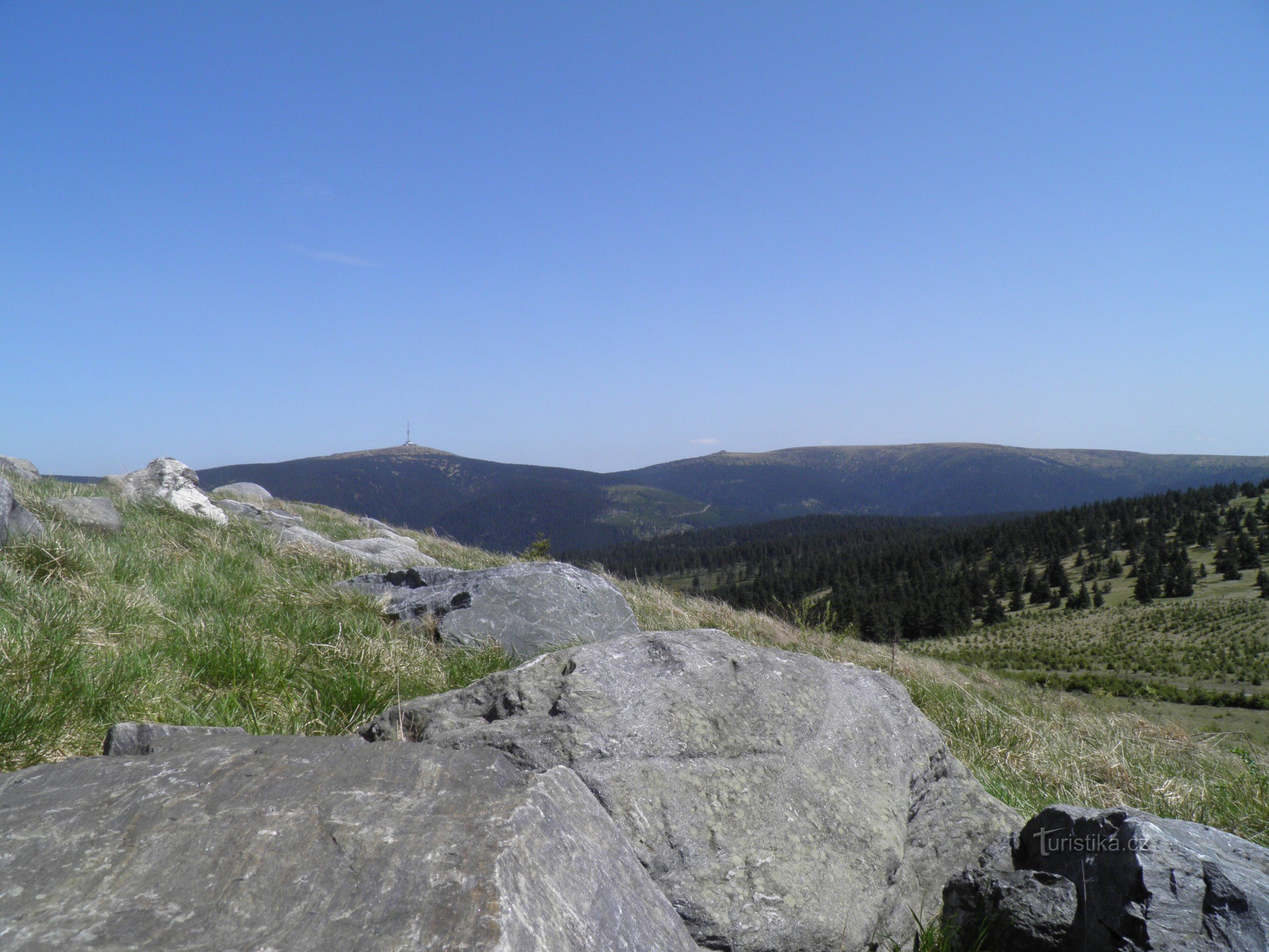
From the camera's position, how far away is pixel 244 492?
24656 millimetres

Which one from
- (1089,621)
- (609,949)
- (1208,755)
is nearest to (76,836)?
(609,949)

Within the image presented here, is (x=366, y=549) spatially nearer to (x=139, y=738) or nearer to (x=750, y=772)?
(x=139, y=738)

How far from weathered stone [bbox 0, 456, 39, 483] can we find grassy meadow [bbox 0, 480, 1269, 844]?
3321 millimetres

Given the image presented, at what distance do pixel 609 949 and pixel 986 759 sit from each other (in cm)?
480

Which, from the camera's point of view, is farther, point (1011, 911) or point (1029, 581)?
point (1029, 581)

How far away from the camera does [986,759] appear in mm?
5586

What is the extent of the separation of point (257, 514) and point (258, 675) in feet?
45.9

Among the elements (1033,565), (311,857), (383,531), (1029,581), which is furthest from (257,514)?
(1033,565)

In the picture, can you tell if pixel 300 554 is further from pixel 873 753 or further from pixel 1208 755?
pixel 1208 755

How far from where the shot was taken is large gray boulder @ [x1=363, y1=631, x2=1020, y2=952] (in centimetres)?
282

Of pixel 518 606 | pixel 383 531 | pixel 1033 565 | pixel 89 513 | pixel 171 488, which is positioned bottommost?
pixel 1033 565

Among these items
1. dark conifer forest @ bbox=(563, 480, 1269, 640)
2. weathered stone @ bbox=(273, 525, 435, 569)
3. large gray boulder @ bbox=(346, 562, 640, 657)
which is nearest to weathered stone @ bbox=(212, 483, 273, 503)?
weathered stone @ bbox=(273, 525, 435, 569)

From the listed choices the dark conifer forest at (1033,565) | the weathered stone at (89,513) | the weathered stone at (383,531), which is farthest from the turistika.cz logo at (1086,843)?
the dark conifer forest at (1033,565)

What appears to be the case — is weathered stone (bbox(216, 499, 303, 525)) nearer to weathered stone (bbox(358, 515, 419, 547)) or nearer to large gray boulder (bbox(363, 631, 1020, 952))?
weathered stone (bbox(358, 515, 419, 547))
